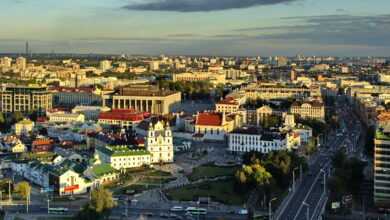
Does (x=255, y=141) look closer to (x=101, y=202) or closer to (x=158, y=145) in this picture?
(x=158, y=145)

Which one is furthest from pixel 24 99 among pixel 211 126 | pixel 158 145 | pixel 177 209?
pixel 177 209

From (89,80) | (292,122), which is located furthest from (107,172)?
(89,80)

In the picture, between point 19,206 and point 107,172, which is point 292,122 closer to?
point 107,172

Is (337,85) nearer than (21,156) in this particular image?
No

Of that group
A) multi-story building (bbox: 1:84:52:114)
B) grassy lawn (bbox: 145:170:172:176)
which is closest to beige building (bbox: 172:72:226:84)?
multi-story building (bbox: 1:84:52:114)

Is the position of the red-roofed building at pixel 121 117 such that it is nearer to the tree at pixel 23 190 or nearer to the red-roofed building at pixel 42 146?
the red-roofed building at pixel 42 146

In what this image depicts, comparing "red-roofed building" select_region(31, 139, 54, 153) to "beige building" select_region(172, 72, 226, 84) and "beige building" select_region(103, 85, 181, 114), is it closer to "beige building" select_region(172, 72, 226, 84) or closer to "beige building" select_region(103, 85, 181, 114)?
"beige building" select_region(103, 85, 181, 114)
